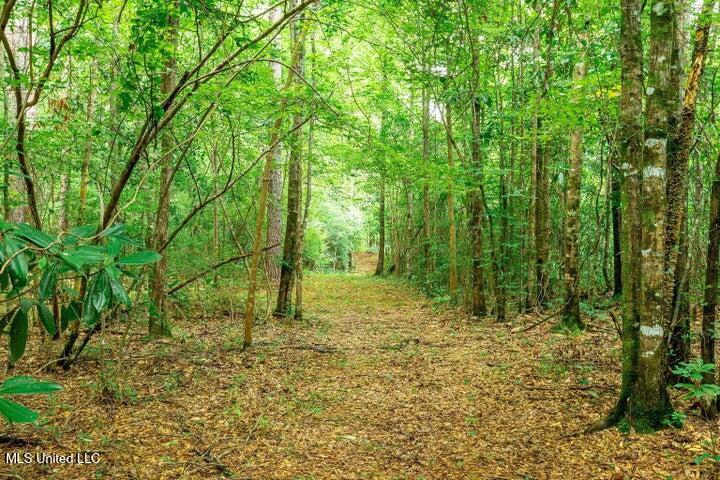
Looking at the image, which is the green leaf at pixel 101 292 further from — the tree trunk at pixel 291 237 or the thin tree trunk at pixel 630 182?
the tree trunk at pixel 291 237

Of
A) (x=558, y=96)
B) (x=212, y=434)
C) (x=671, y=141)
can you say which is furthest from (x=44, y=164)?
(x=671, y=141)

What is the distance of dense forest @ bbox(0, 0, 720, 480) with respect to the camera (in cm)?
411

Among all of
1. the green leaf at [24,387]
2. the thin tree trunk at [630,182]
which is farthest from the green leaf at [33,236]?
the thin tree trunk at [630,182]

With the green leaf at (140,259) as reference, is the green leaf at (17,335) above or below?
below

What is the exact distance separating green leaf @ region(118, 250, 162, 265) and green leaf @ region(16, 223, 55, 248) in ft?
0.73

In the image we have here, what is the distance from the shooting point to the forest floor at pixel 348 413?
412 cm

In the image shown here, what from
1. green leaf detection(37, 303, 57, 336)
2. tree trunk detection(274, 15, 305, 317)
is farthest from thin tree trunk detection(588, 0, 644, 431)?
tree trunk detection(274, 15, 305, 317)

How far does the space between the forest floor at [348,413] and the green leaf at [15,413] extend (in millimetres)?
3000

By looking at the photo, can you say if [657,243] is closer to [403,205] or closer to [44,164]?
[44,164]

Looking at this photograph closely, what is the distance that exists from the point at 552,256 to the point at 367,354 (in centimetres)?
748

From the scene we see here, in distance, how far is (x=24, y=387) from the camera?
1345mm

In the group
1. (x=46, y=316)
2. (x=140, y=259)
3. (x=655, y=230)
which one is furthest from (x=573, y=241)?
(x=46, y=316)

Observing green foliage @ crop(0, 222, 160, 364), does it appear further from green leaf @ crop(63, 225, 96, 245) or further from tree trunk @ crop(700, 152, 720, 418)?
tree trunk @ crop(700, 152, 720, 418)

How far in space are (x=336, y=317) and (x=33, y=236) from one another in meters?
11.1
